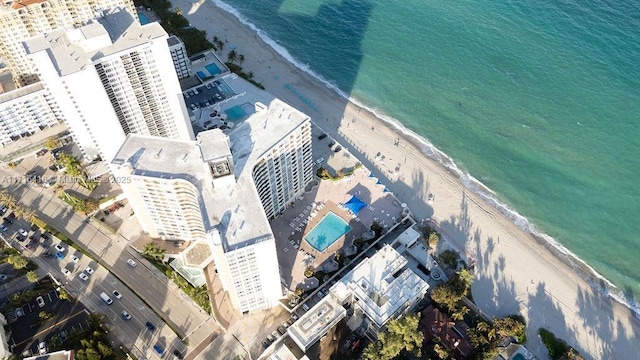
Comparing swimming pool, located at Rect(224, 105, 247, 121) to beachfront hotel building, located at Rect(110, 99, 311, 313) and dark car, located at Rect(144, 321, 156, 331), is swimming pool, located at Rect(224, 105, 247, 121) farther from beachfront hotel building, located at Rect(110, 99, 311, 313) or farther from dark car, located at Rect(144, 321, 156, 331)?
dark car, located at Rect(144, 321, 156, 331)

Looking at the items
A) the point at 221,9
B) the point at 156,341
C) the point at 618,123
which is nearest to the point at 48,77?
the point at 156,341

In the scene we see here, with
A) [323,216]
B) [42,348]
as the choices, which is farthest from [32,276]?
[323,216]

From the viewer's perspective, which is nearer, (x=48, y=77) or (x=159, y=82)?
(x=48, y=77)

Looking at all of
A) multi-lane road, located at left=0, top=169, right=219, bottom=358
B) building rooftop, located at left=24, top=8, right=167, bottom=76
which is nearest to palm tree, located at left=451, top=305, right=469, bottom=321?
multi-lane road, located at left=0, top=169, right=219, bottom=358

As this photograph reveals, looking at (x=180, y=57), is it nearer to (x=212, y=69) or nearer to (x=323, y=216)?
(x=212, y=69)

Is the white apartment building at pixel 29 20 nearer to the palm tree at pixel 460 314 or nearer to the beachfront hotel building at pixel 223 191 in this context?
the beachfront hotel building at pixel 223 191

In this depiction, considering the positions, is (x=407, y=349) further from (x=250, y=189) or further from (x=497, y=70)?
(x=497, y=70)
